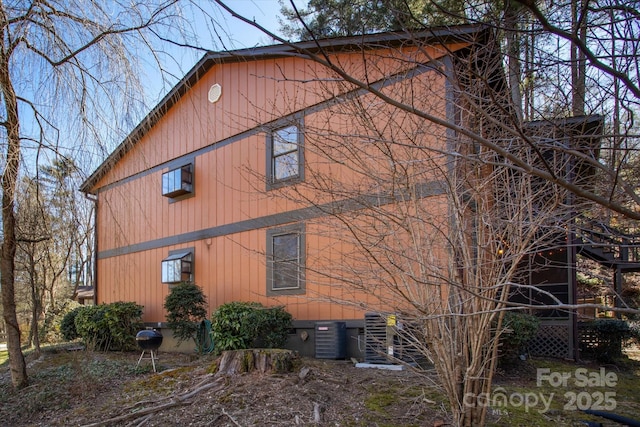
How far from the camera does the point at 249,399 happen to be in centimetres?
468

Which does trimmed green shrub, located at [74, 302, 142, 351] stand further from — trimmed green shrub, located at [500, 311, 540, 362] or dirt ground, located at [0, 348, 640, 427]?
trimmed green shrub, located at [500, 311, 540, 362]

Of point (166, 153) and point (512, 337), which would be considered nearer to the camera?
point (512, 337)

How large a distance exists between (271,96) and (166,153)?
4.21m

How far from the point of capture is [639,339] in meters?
9.11

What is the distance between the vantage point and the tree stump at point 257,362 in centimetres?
543

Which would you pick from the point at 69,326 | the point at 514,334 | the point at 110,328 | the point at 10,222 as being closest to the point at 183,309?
the point at 110,328

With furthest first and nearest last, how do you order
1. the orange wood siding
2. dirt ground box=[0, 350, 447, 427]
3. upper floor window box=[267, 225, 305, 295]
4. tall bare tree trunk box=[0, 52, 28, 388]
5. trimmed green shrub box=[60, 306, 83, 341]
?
trimmed green shrub box=[60, 306, 83, 341], upper floor window box=[267, 225, 305, 295], the orange wood siding, dirt ground box=[0, 350, 447, 427], tall bare tree trunk box=[0, 52, 28, 388]

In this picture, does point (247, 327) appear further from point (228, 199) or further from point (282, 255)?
point (228, 199)

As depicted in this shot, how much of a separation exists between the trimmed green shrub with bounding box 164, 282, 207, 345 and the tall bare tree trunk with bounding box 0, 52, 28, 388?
11.0 ft

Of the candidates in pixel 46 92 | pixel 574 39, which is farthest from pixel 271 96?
pixel 574 39

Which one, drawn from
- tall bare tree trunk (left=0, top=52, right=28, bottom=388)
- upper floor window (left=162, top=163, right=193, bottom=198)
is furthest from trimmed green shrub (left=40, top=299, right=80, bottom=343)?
tall bare tree trunk (left=0, top=52, right=28, bottom=388)

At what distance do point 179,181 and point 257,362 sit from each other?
21.3 feet

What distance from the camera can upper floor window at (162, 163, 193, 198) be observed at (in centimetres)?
1074

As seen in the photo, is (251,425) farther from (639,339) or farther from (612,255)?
(612,255)
